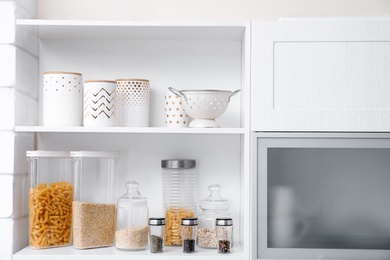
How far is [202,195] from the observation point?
2.29m

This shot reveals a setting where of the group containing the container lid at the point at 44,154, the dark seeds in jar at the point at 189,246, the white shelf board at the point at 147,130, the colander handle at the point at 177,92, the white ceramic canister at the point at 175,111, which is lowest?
the dark seeds in jar at the point at 189,246

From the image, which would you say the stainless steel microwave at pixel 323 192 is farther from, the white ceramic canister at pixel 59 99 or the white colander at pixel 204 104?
the white ceramic canister at pixel 59 99

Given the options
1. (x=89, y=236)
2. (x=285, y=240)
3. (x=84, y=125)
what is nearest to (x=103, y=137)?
(x=84, y=125)

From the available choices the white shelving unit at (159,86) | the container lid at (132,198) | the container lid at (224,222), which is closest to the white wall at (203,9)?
the white shelving unit at (159,86)

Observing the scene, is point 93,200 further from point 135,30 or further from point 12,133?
point 135,30

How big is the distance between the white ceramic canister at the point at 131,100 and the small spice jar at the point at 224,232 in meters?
0.44

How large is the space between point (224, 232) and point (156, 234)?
23 cm

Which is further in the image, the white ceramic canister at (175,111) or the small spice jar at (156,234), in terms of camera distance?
the white ceramic canister at (175,111)

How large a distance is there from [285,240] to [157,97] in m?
0.74

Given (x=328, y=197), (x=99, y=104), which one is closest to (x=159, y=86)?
(x=99, y=104)

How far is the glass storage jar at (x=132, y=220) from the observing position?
2039 millimetres

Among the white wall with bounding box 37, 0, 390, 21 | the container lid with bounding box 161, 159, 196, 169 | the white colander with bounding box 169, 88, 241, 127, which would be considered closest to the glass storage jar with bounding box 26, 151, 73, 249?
the container lid with bounding box 161, 159, 196, 169

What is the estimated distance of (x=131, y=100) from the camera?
2129 mm

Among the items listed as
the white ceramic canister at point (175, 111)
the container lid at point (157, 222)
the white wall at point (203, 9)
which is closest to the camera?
the container lid at point (157, 222)
